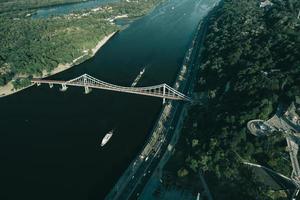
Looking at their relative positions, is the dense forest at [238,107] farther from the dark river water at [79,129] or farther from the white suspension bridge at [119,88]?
the dark river water at [79,129]

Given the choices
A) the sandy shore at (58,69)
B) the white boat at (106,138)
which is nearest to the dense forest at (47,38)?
the sandy shore at (58,69)

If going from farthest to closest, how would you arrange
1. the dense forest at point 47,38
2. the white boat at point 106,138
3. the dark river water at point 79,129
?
the dense forest at point 47,38 < the white boat at point 106,138 < the dark river water at point 79,129

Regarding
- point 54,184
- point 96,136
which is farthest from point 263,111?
point 54,184

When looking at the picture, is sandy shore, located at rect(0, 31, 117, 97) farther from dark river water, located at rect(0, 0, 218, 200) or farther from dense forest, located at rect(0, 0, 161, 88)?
dark river water, located at rect(0, 0, 218, 200)

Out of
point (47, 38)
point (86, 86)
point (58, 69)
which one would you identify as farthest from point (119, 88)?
point (47, 38)

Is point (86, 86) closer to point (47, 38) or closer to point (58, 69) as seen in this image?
point (58, 69)

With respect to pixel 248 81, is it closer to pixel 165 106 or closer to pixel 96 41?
pixel 165 106

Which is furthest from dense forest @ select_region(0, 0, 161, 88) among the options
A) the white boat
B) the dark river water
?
the white boat

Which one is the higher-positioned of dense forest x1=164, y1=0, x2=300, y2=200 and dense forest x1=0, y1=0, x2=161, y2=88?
dense forest x1=164, y1=0, x2=300, y2=200
